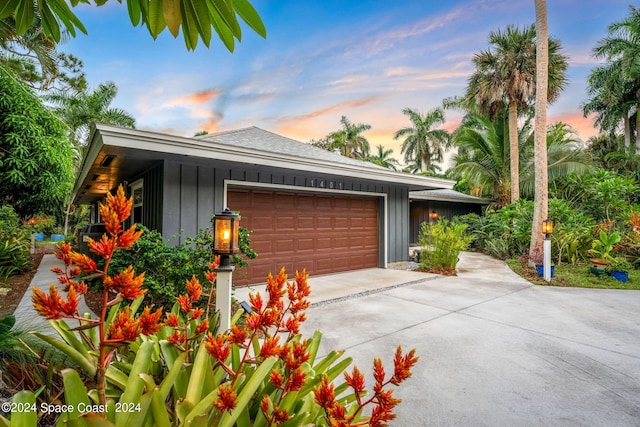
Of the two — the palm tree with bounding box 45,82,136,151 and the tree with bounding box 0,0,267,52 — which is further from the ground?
the palm tree with bounding box 45,82,136,151

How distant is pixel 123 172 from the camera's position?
19.7 feet

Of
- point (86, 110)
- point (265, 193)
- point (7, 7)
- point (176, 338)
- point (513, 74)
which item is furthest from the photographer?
point (86, 110)

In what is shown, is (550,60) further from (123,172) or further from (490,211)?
(123,172)

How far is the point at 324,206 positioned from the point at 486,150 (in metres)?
10.6

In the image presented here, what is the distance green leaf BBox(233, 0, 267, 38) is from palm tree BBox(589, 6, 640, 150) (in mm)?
17774

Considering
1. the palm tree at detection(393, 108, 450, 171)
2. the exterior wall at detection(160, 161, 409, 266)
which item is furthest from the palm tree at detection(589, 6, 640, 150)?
the exterior wall at detection(160, 161, 409, 266)

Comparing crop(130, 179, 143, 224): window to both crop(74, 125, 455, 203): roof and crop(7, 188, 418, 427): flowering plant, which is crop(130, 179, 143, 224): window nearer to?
crop(74, 125, 455, 203): roof

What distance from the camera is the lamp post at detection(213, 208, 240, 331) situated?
83.8 inches

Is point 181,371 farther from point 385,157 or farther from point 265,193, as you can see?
point 385,157

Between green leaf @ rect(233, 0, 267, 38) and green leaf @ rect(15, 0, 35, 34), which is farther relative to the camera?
green leaf @ rect(15, 0, 35, 34)

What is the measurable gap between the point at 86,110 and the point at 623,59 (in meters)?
24.7

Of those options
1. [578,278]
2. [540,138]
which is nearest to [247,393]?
[578,278]

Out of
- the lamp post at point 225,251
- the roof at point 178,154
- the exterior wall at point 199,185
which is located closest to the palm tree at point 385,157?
the roof at point 178,154

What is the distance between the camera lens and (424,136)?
83.9 ft
